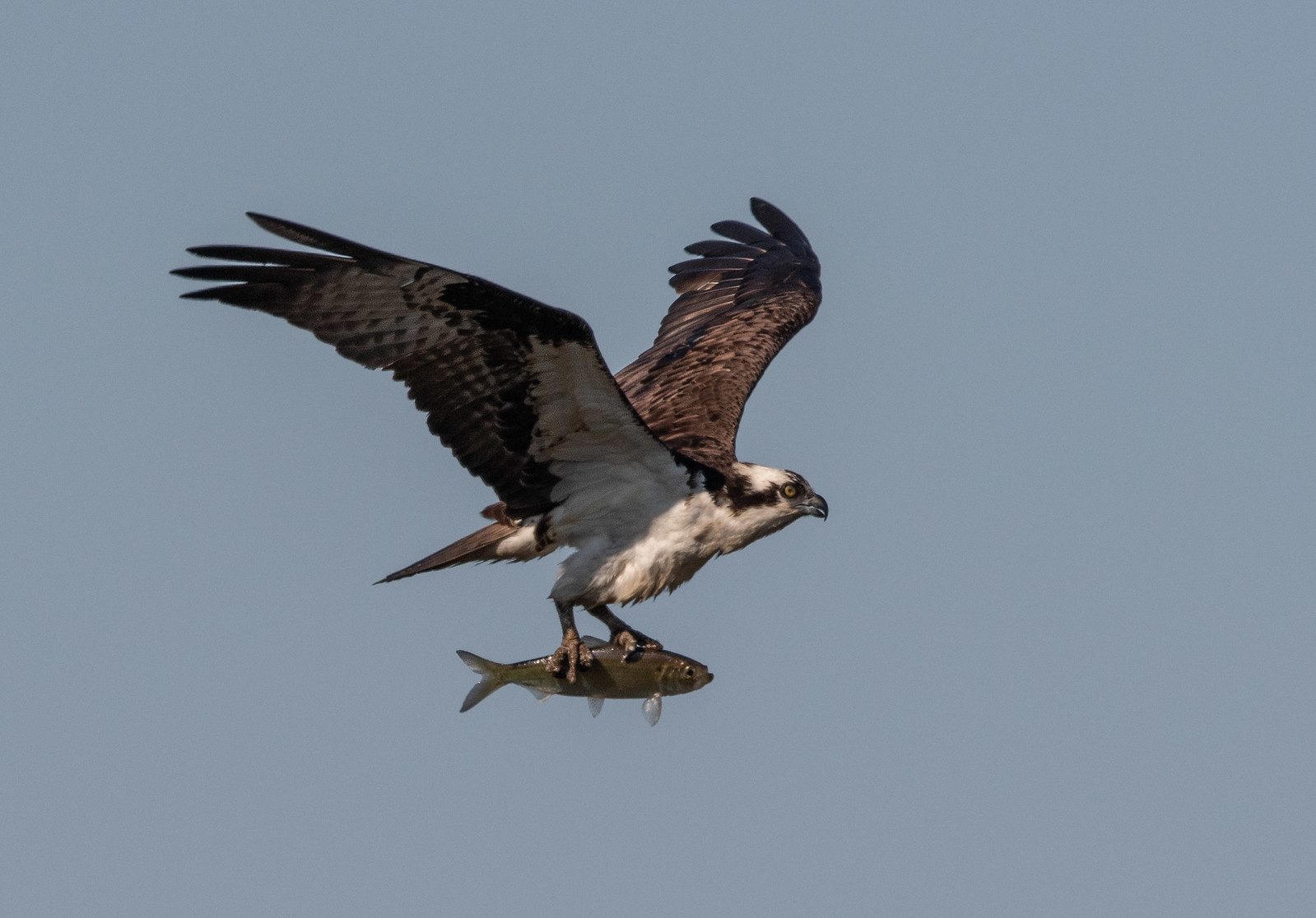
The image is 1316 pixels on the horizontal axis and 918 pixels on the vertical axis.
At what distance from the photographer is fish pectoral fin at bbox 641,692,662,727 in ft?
32.4

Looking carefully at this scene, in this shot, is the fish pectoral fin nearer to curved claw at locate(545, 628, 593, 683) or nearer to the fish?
the fish

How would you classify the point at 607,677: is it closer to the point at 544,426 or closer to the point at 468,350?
the point at 544,426

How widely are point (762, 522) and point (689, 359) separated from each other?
2.84 m

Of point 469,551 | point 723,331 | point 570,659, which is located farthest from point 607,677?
point 723,331

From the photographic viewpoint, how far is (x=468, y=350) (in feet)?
31.8

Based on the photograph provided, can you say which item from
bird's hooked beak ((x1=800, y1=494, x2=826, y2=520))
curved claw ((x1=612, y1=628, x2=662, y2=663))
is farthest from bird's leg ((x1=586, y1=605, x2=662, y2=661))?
bird's hooked beak ((x1=800, y1=494, x2=826, y2=520))

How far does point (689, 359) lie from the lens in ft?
43.1

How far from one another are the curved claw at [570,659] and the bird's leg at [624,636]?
0.23m

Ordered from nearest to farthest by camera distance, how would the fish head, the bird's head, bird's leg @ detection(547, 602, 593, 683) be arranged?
1. the fish head
2. bird's leg @ detection(547, 602, 593, 683)
3. the bird's head

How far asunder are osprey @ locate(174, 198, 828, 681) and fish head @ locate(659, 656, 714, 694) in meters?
0.61

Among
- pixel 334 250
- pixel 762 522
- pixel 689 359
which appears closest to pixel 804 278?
pixel 689 359

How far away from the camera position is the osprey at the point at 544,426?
932cm

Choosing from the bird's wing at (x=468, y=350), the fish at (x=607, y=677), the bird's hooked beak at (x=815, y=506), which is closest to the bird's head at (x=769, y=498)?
the bird's hooked beak at (x=815, y=506)

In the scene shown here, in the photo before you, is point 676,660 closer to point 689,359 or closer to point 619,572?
point 619,572
